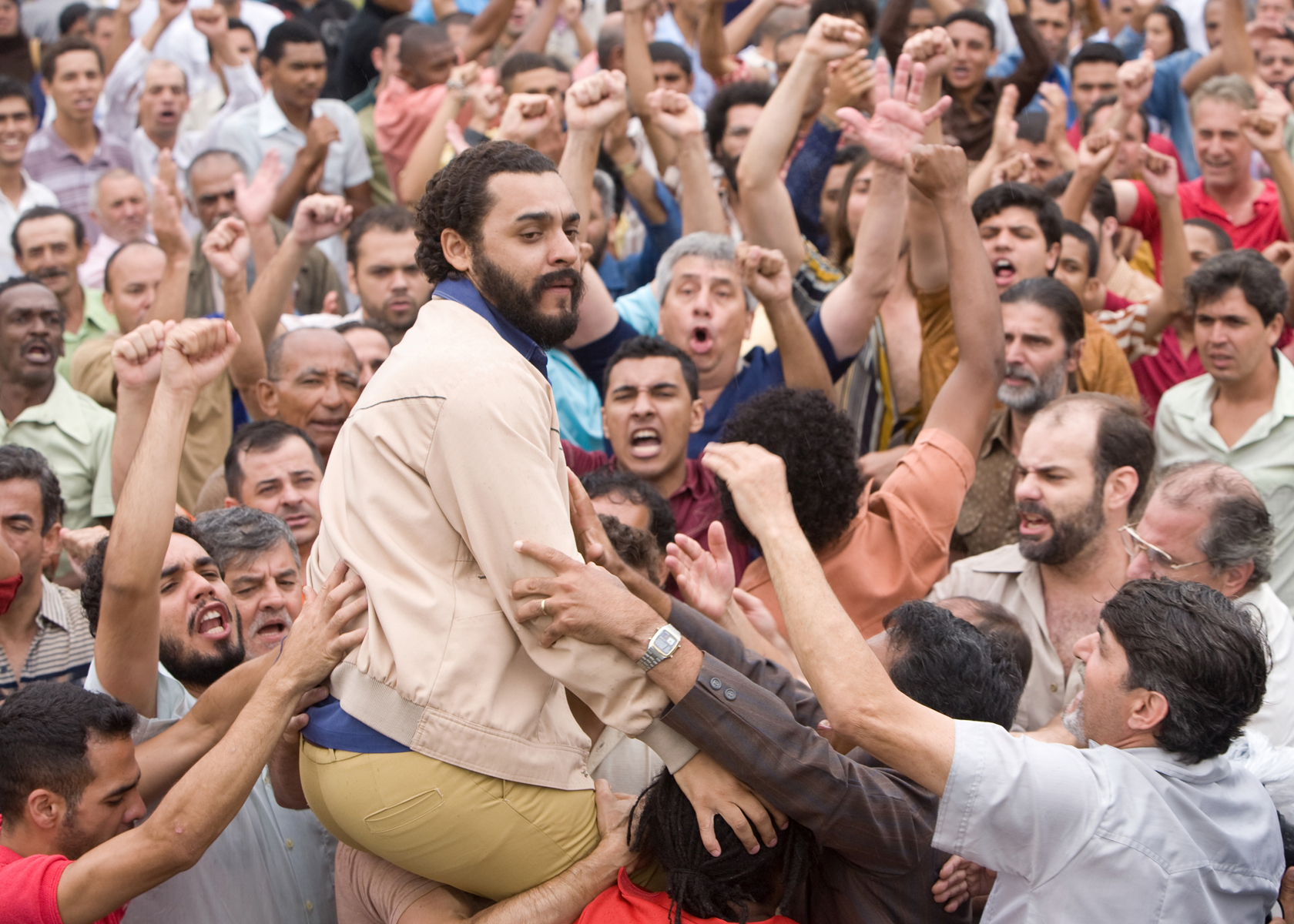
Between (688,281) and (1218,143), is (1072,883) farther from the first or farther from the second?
(1218,143)

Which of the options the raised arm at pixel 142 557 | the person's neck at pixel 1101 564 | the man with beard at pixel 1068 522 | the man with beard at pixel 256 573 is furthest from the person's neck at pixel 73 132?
the person's neck at pixel 1101 564

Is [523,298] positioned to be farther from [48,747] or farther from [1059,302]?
[1059,302]

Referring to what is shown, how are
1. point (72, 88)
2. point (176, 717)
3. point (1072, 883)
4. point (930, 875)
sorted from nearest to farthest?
1. point (1072, 883)
2. point (930, 875)
3. point (176, 717)
4. point (72, 88)

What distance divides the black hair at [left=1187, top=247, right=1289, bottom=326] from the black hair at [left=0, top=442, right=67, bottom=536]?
4.39 m

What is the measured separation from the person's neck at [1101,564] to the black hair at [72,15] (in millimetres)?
9482

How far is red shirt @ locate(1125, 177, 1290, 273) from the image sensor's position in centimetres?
739

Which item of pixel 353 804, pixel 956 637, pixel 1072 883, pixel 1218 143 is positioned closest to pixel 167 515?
pixel 353 804

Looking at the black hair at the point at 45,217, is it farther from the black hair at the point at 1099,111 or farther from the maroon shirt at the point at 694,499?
the black hair at the point at 1099,111

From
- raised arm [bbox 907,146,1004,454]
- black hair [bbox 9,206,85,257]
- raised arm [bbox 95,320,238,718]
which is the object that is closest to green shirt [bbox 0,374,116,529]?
black hair [bbox 9,206,85,257]

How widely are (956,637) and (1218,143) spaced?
5513 millimetres

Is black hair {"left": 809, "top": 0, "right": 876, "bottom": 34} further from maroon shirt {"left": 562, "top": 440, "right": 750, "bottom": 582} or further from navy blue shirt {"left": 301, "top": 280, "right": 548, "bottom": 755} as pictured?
navy blue shirt {"left": 301, "top": 280, "right": 548, "bottom": 755}

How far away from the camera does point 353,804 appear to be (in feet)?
9.21

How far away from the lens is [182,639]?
12.8 feet

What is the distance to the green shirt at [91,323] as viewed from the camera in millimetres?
7250
